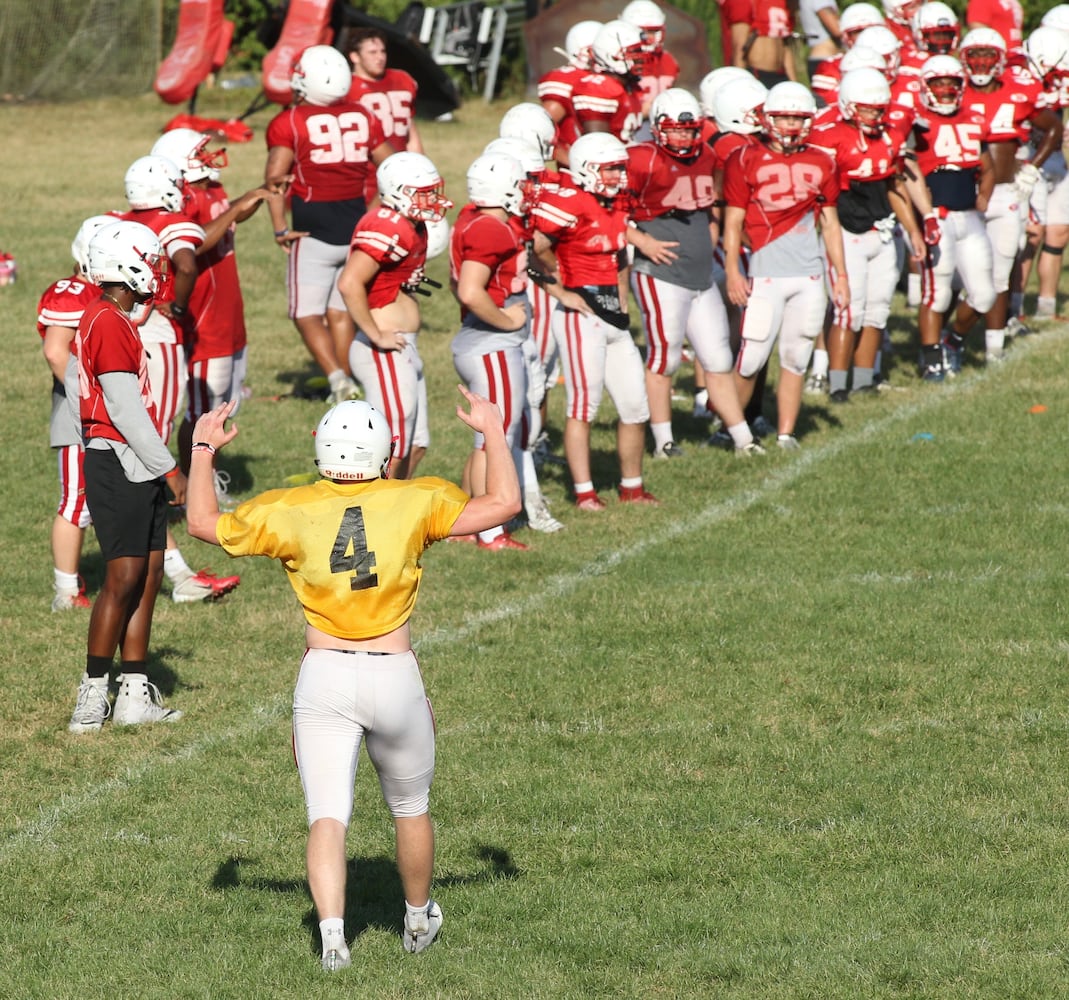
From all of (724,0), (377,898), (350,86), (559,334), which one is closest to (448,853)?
(377,898)

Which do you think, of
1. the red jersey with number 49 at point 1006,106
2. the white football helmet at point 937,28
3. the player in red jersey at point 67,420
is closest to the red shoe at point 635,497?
the player in red jersey at point 67,420

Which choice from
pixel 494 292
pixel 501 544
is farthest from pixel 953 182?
pixel 501 544

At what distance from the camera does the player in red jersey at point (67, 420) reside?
7848 mm

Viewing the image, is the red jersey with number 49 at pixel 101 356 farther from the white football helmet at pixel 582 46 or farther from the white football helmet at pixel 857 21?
the white football helmet at pixel 857 21

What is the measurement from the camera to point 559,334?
995 cm

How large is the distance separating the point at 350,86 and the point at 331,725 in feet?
27.7

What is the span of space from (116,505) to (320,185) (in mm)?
5617

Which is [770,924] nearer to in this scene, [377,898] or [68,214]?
[377,898]

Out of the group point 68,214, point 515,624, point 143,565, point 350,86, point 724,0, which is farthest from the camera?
point 68,214

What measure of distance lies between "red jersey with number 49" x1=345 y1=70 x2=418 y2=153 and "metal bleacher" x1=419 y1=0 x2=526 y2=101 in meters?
14.2

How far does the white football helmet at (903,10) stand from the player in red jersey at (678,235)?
484cm

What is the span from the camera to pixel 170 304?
9211 mm

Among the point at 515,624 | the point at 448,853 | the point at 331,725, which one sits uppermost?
the point at 331,725

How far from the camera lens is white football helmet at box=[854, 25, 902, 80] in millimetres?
12879
